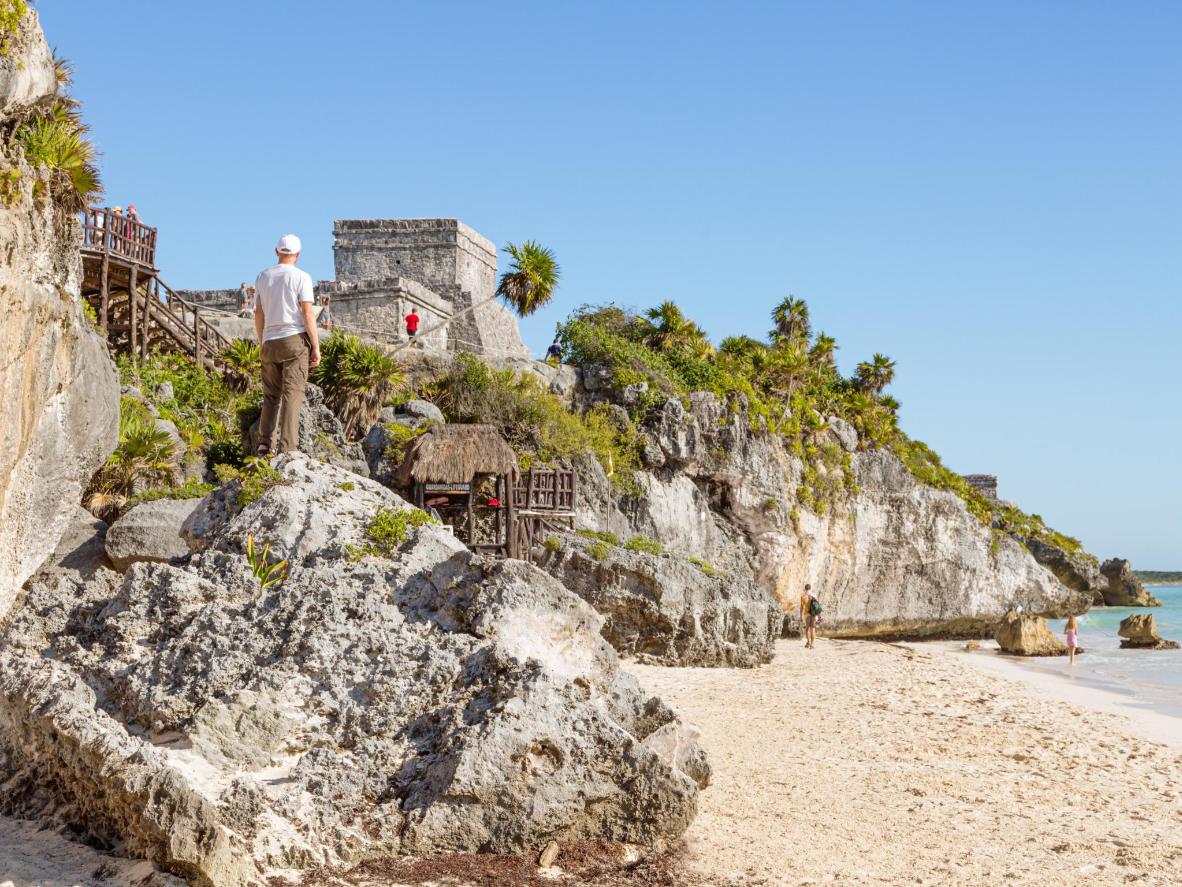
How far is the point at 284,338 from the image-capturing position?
7.46 meters

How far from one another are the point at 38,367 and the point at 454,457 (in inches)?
324

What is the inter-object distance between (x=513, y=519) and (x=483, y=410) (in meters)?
5.30

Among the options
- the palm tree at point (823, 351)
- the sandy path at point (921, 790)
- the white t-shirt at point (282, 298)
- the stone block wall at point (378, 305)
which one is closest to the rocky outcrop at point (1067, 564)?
the palm tree at point (823, 351)

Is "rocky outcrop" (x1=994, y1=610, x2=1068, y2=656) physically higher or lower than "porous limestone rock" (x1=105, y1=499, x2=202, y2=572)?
lower

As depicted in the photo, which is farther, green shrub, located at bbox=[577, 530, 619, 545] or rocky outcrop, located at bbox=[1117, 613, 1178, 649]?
rocky outcrop, located at bbox=[1117, 613, 1178, 649]

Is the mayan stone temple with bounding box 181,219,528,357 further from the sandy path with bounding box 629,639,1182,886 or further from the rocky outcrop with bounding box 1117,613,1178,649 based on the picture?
the rocky outcrop with bounding box 1117,613,1178,649

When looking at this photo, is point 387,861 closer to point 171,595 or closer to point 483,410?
point 171,595

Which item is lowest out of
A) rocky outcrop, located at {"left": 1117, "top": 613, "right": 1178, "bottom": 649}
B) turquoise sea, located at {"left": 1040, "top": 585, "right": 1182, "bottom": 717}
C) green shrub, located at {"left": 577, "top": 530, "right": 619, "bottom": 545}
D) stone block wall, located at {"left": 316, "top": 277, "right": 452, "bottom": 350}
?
turquoise sea, located at {"left": 1040, "top": 585, "right": 1182, "bottom": 717}

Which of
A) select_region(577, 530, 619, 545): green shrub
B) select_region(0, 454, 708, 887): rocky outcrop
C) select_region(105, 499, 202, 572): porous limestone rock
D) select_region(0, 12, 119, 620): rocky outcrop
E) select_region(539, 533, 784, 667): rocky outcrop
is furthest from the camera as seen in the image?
select_region(577, 530, 619, 545): green shrub

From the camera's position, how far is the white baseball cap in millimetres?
7258

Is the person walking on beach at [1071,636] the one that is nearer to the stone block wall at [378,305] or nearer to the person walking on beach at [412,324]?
the stone block wall at [378,305]

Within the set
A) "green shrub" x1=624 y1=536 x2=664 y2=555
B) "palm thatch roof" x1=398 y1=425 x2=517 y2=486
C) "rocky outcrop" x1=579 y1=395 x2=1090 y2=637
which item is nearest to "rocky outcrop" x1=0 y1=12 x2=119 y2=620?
"palm thatch roof" x1=398 y1=425 x2=517 y2=486

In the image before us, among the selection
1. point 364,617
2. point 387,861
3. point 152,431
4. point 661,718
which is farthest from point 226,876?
point 152,431

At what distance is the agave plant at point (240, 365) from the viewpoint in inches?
846
